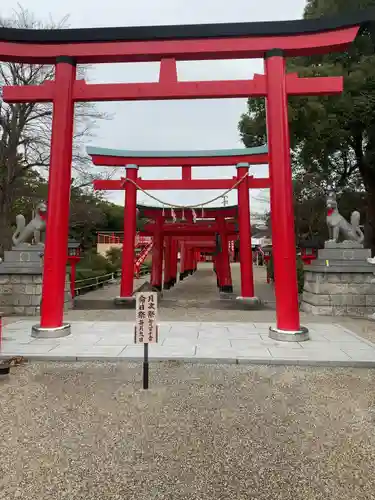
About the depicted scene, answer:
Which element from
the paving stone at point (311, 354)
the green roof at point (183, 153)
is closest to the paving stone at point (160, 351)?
the paving stone at point (311, 354)

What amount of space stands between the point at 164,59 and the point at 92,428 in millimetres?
6161

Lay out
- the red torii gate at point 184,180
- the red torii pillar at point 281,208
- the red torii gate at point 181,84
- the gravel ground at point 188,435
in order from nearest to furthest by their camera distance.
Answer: the gravel ground at point 188,435
the red torii pillar at point 281,208
the red torii gate at point 181,84
the red torii gate at point 184,180

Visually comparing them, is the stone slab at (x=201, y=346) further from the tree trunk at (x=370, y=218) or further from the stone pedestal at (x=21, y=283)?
the tree trunk at (x=370, y=218)

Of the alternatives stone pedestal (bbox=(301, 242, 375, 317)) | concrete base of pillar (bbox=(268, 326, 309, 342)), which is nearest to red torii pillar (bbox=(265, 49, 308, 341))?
concrete base of pillar (bbox=(268, 326, 309, 342))

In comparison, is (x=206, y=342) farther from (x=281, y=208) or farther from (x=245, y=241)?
(x=245, y=241)

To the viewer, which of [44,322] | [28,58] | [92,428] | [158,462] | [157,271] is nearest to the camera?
[158,462]

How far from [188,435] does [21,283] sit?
7.50 metres

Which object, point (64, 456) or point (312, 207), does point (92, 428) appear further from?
point (312, 207)

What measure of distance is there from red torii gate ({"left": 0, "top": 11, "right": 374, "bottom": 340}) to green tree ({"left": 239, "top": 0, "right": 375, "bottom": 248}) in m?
5.77

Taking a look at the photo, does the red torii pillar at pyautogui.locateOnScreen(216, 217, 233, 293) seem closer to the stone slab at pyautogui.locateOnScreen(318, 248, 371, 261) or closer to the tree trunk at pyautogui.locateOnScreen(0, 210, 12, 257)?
the stone slab at pyautogui.locateOnScreen(318, 248, 371, 261)

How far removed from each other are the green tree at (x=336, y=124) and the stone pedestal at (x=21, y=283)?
30.8ft

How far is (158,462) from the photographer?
7.89ft

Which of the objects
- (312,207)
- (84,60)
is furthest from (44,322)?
(312,207)

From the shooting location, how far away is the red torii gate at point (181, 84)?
5.87 meters
